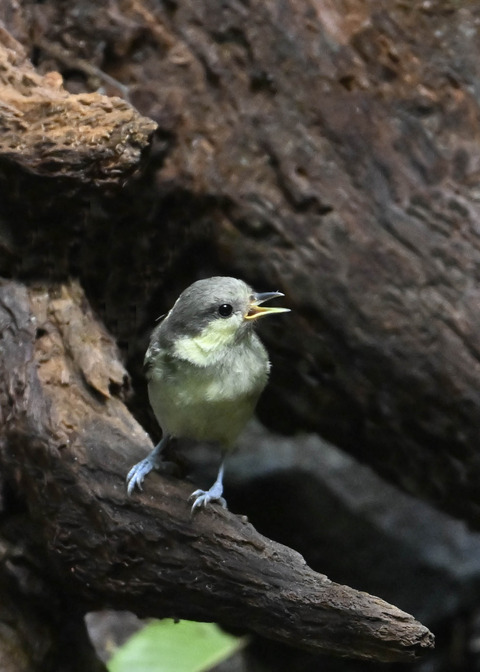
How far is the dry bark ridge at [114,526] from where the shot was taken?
9.37 feet

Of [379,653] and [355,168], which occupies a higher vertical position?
[355,168]

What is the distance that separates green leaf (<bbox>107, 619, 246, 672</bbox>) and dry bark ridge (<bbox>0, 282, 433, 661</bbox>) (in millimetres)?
1028

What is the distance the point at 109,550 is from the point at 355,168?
2.29 m

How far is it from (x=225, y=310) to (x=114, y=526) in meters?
1.00

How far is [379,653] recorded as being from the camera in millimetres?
2768

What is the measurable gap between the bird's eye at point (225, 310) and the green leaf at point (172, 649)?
6.16ft

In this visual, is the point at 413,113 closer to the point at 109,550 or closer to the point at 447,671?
the point at 109,550

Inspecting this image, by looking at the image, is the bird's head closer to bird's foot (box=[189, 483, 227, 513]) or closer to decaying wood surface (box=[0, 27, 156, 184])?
bird's foot (box=[189, 483, 227, 513])

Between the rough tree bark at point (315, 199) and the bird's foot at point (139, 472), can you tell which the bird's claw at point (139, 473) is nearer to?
the bird's foot at point (139, 472)

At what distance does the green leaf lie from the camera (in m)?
4.60

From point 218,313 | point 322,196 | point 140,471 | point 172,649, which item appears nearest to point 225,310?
point 218,313

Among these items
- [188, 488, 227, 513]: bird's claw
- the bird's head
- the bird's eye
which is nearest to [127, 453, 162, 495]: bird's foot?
[188, 488, 227, 513]: bird's claw

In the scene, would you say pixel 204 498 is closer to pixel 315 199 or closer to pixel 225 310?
pixel 225 310

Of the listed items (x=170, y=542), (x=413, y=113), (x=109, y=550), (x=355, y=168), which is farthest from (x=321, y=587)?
(x=413, y=113)
